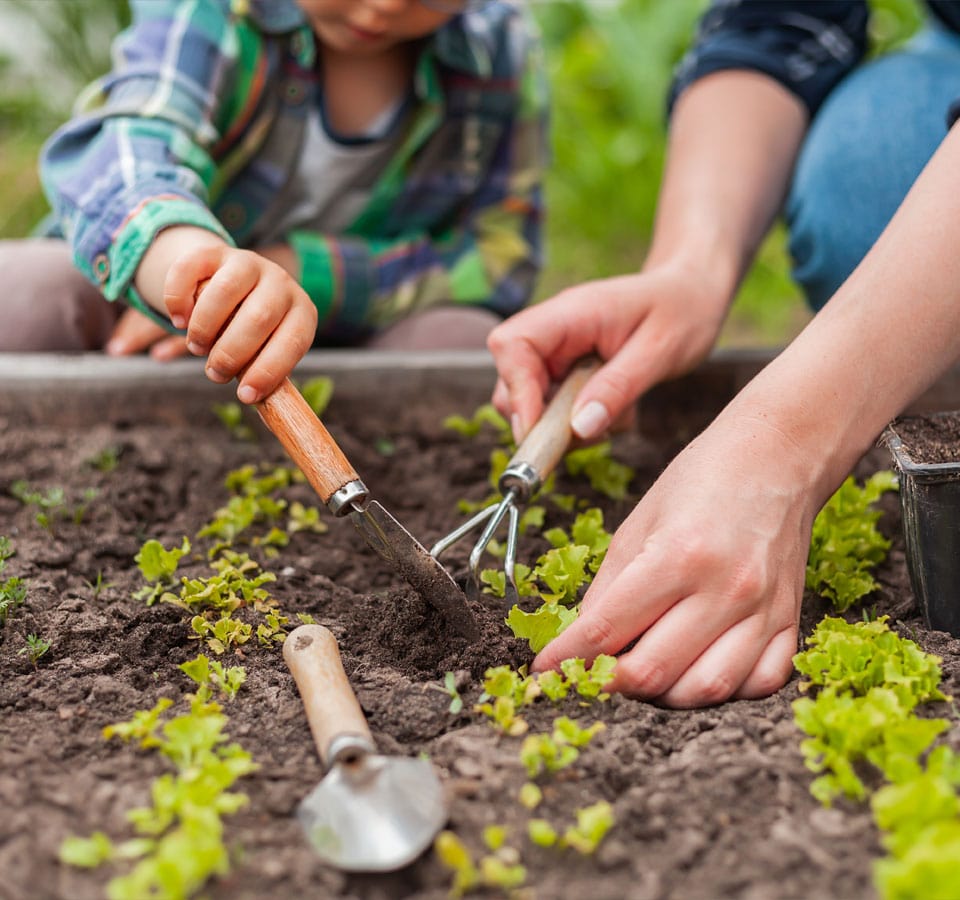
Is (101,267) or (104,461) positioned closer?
(101,267)

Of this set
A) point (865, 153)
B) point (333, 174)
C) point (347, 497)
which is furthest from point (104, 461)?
point (865, 153)

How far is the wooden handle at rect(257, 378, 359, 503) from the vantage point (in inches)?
62.4

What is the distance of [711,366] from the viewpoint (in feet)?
8.49

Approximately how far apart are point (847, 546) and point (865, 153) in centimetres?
115

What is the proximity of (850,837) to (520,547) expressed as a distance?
0.94m

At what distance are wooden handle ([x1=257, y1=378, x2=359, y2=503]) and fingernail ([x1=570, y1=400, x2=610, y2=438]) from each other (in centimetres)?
54

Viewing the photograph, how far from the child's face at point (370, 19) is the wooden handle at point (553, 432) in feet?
3.03

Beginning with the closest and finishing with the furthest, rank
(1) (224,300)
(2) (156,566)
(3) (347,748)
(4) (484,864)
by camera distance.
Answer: (4) (484,864) < (3) (347,748) < (1) (224,300) < (2) (156,566)

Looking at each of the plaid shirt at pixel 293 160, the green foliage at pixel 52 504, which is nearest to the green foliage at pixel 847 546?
the plaid shirt at pixel 293 160

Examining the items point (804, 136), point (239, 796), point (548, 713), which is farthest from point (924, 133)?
point (239, 796)

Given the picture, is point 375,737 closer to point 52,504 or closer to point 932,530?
point 932,530

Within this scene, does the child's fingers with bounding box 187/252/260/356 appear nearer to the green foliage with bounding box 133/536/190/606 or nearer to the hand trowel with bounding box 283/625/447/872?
the green foliage with bounding box 133/536/190/606

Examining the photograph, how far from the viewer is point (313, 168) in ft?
9.81

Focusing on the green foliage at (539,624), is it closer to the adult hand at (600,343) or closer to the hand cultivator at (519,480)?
the hand cultivator at (519,480)
